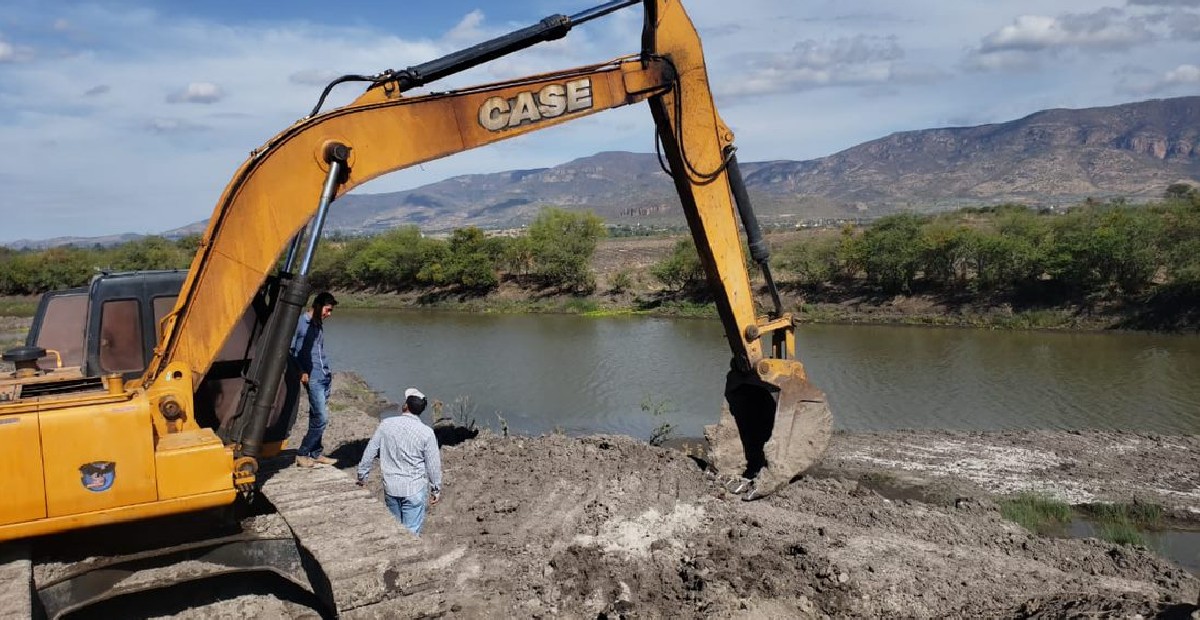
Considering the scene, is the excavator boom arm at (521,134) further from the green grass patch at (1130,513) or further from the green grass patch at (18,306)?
the green grass patch at (18,306)

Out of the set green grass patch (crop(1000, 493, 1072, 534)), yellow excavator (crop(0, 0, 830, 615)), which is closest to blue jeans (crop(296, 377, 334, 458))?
yellow excavator (crop(0, 0, 830, 615))

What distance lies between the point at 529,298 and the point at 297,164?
34134 millimetres

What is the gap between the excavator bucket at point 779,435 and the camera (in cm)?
854

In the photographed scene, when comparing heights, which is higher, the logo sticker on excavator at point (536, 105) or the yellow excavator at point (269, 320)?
the logo sticker on excavator at point (536, 105)

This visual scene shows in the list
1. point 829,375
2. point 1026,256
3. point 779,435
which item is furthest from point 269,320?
point 1026,256

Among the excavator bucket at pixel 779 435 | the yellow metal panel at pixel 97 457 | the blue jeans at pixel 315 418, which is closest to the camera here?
the yellow metal panel at pixel 97 457

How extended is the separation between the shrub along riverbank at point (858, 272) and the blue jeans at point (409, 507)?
26042mm

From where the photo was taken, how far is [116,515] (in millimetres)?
4805

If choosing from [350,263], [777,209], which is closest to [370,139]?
[350,263]

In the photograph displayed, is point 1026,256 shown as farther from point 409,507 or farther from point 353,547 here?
point 353,547

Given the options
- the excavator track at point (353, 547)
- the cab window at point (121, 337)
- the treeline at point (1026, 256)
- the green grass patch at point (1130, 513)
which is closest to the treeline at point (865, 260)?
the treeline at point (1026, 256)

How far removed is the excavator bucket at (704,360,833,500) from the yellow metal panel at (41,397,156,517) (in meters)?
5.38

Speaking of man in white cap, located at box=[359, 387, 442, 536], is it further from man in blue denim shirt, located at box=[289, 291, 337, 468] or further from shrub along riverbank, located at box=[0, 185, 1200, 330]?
shrub along riverbank, located at box=[0, 185, 1200, 330]

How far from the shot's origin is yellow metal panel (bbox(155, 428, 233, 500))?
4.88m
